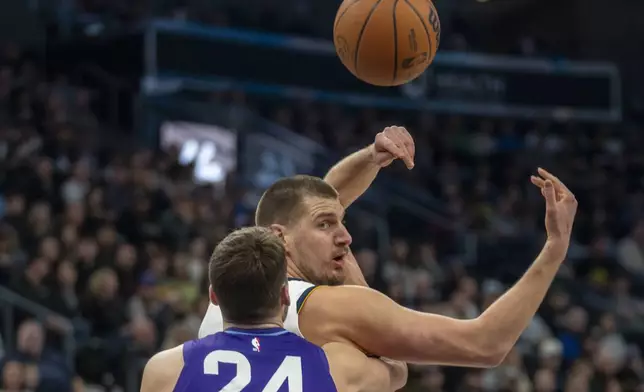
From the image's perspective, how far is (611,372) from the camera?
38.6ft

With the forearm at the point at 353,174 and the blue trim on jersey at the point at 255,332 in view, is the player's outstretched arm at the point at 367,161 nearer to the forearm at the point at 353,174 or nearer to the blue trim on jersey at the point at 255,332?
the forearm at the point at 353,174

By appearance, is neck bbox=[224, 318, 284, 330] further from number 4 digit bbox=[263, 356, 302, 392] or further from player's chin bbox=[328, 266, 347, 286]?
player's chin bbox=[328, 266, 347, 286]

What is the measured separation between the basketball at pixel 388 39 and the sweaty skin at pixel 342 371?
1.38 meters

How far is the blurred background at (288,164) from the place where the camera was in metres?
9.83

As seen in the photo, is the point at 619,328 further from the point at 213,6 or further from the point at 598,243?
the point at 213,6

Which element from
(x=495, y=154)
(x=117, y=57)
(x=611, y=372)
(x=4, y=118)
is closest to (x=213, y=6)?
(x=117, y=57)

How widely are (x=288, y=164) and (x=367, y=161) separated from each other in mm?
11476

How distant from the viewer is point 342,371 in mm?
3348

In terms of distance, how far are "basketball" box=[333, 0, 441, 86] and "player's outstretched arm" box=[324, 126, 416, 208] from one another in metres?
0.33

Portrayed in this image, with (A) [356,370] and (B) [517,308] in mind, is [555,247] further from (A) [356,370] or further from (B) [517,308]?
(A) [356,370]

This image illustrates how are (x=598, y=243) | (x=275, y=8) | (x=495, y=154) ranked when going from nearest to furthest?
(x=598, y=243) → (x=495, y=154) → (x=275, y=8)

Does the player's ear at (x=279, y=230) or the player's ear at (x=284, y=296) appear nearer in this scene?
the player's ear at (x=284, y=296)

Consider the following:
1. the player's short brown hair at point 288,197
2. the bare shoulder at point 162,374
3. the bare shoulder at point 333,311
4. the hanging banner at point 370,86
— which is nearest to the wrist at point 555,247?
the bare shoulder at point 333,311

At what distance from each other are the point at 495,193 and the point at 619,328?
3683 millimetres
